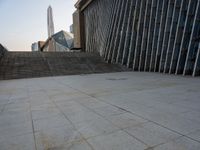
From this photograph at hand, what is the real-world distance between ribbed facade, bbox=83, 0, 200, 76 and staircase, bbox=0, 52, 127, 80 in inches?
102

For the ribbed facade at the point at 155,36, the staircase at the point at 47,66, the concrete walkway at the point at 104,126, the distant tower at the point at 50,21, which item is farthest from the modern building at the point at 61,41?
the distant tower at the point at 50,21

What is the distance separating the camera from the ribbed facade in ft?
46.2

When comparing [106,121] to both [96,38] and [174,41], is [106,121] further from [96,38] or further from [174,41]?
[96,38]

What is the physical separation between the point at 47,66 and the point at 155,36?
11.2 m

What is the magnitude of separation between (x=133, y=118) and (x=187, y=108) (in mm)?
1652

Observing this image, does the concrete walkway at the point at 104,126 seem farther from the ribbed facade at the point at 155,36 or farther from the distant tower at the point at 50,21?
the distant tower at the point at 50,21

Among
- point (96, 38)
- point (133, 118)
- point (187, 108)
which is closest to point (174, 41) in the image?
point (187, 108)

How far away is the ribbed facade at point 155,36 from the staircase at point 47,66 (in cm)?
259

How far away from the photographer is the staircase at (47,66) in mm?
16188

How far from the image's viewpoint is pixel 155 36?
58.5ft

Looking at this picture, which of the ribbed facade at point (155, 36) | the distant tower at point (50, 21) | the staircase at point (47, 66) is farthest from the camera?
the distant tower at point (50, 21)

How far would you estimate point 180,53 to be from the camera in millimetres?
14695

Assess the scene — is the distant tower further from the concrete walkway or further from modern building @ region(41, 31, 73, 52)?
the concrete walkway

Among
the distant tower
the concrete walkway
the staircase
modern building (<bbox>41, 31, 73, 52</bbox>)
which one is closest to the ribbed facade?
the staircase
